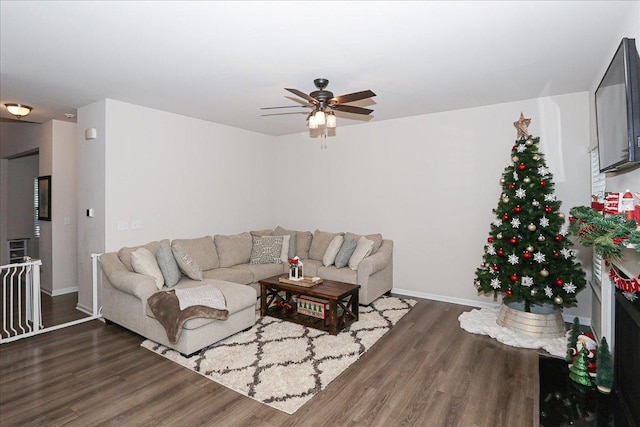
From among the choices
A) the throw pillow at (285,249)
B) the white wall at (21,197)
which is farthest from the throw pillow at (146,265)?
the white wall at (21,197)

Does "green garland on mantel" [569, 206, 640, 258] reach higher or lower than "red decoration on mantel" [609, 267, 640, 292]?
higher

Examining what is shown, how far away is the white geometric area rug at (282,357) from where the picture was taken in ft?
9.01

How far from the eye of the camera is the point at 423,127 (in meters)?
5.16

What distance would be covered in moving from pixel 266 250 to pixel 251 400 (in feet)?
9.98

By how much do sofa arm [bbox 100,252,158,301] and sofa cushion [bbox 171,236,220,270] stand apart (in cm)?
85

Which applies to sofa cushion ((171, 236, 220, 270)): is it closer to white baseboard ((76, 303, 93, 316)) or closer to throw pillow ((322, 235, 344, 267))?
white baseboard ((76, 303, 93, 316))

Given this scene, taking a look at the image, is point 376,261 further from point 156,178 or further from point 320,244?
point 156,178

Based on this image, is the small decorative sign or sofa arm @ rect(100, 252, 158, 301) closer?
sofa arm @ rect(100, 252, 158, 301)

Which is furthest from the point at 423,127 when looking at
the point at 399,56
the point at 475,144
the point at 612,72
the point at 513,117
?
the point at 612,72

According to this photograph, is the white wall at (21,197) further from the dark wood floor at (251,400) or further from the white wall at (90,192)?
the dark wood floor at (251,400)

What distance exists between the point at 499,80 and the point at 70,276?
691cm

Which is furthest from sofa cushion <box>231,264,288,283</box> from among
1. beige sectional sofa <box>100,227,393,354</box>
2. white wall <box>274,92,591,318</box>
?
white wall <box>274,92,591,318</box>

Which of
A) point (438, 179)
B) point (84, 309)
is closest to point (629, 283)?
point (438, 179)

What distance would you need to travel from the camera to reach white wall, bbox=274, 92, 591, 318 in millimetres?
4219
